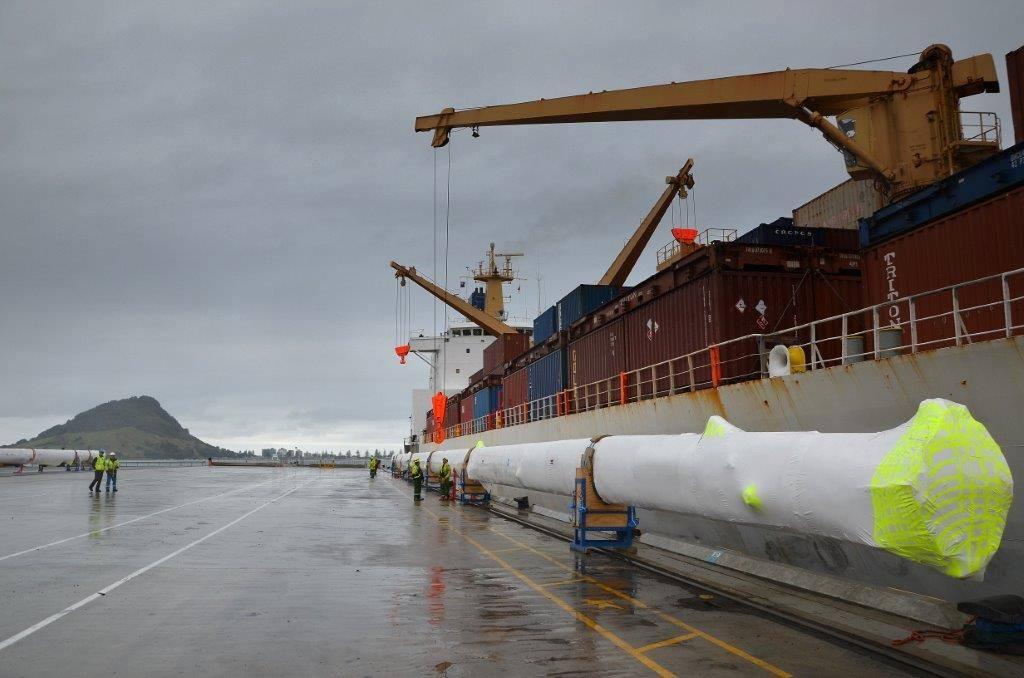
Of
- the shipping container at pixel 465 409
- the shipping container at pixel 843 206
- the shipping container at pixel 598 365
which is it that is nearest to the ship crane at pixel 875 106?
the shipping container at pixel 843 206

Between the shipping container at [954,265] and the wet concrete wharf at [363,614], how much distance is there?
649 centimetres

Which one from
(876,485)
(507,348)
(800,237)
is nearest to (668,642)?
(876,485)

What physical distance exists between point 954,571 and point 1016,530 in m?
2.65

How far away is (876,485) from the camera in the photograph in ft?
26.5

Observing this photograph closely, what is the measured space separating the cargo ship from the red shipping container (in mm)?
54

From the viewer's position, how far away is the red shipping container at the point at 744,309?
782 inches

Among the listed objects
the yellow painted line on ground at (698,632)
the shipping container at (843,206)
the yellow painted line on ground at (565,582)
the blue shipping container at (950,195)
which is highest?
the shipping container at (843,206)

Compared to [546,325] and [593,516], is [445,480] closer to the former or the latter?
[546,325]

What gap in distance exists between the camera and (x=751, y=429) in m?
16.2

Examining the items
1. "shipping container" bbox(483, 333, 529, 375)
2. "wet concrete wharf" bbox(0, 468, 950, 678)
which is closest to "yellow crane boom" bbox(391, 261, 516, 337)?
"shipping container" bbox(483, 333, 529, 375)

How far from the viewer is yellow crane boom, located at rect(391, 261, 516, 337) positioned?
67.7 metres

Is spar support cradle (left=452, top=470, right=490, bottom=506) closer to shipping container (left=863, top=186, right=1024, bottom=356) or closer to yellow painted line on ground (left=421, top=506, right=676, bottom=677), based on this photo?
yellow painted line on ground (left=421, top=506, right=676, bottom=677)

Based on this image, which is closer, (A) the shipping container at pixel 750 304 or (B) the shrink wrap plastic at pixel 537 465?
(B) the shrink wrap plastic at pixel 537 465

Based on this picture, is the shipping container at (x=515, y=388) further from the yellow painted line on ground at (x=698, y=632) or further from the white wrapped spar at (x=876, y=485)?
the white wrapped spar at (x=876, y=485)
